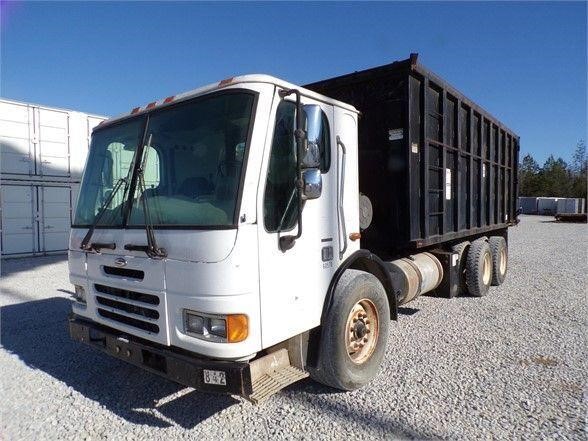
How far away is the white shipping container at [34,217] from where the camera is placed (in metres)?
11.3

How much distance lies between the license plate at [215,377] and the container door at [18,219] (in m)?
11.5

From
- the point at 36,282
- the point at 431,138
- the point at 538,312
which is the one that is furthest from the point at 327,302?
the point at 36,282

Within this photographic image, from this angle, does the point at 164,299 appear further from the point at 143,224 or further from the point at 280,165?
the point at 280,165

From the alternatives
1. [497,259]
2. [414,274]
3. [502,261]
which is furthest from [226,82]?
[502,261]

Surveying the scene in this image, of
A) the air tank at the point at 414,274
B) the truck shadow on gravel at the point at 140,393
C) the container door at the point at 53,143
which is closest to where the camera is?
the truck shadow on gravel at the point at 140,393

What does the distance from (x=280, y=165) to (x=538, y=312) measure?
17.2 ft

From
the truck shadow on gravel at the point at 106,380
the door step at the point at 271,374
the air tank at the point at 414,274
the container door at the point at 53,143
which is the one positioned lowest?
the truck shadow on gravel at the point at 106,380

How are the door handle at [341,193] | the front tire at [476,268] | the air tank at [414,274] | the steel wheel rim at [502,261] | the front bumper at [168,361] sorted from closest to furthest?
the front bumper at [168,361] < the door handle at [341,193] < the air tank at [414,274] < the front tire at [476,268] < the steel wheel rim at [502,261]

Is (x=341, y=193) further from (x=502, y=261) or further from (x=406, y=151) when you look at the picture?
(x=502, y=261)

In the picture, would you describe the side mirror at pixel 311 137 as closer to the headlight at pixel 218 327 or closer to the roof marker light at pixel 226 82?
the roof marker light at pixel 226 82

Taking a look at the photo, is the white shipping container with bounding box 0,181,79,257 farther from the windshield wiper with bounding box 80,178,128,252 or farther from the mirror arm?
the mirror arm

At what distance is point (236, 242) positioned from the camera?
2.55 meters

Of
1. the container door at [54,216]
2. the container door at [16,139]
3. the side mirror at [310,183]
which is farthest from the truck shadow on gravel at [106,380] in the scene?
the container door at [16,139]

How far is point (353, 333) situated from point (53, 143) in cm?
1230
